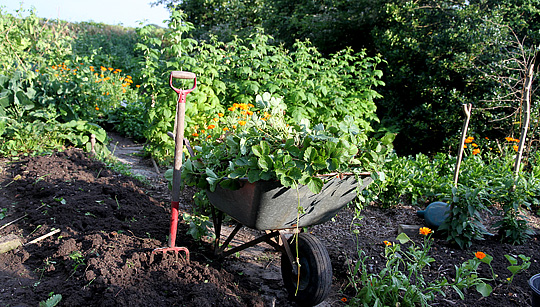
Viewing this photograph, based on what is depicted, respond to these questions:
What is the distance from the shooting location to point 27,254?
Result: 7.80 ft

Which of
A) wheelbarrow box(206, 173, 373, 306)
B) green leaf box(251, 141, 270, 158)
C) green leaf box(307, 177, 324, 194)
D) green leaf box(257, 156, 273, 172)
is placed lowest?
wheelbarrow box(206, 173, 373, 306)

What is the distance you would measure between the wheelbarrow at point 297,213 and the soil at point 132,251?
0.23 meters

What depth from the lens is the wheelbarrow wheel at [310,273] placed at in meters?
2.10

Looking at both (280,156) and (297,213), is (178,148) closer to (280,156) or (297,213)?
(280,156)

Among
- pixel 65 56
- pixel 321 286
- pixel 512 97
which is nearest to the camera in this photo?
pixel 321 286

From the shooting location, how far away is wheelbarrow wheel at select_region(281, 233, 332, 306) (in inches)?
82.5

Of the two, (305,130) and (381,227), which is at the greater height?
(305,130)

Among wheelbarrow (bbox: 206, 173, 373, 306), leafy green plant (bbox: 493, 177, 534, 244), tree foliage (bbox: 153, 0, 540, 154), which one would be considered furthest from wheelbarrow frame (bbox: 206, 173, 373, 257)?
tree foliage (bbox: 153, 0, 540, 154)

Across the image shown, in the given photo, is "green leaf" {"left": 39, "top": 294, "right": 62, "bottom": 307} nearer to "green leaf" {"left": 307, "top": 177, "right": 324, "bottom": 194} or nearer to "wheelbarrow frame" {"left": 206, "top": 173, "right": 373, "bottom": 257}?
"wheelbarrow frame" {"left": 206, "top": 173, "right": 373, "bottom": 257}

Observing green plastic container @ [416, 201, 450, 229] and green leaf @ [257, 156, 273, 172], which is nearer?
green leaf @ [257, 156, 273, 172]

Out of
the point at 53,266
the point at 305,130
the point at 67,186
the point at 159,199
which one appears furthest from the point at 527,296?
the point at 67,186

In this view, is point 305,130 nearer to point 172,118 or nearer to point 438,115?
point 172,118

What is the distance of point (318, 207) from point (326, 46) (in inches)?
253

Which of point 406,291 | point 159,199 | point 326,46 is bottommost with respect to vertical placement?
point 159,199
